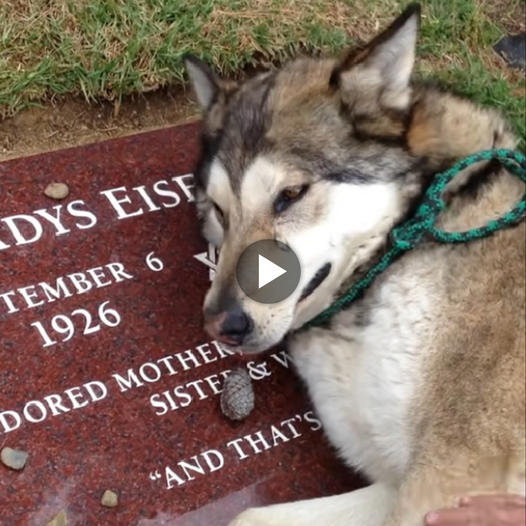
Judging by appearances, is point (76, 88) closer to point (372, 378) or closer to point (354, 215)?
point (354, 215)

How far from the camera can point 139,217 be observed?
133 inches

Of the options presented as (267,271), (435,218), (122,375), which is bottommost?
(122,375)

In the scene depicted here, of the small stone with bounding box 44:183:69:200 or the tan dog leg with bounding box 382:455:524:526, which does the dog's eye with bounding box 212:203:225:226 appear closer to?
the small stone with bounding box 44:183:69:200

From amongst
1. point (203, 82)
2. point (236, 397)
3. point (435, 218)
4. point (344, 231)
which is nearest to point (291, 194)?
point (344, 231)

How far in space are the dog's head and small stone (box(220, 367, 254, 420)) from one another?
15.0 inches

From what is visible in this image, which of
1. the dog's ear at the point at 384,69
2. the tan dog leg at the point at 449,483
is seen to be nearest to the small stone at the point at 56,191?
the dog's ear at the point at 384,69

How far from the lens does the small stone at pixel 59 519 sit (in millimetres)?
2684

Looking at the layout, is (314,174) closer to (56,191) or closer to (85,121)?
(56,191)

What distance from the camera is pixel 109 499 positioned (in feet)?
9.04

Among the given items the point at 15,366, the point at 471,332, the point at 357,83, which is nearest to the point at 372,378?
the point at 471,332

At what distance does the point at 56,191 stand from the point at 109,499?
115 centimetres

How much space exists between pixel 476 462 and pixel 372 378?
0.40 m

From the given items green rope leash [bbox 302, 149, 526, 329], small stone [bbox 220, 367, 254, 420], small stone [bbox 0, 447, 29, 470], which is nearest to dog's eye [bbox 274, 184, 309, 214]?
green rope leash [bbox 302, 149, 526, 329]
